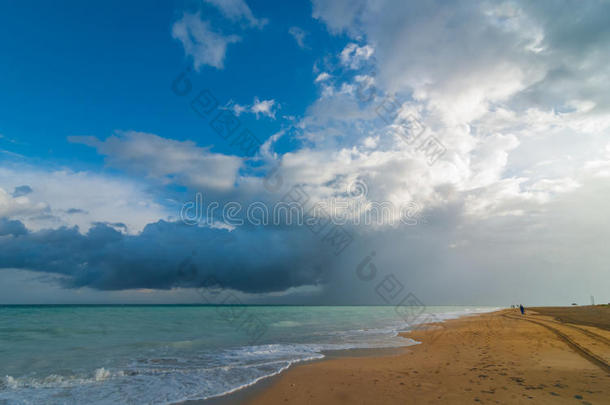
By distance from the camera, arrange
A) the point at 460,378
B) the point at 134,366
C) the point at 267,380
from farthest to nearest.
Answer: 1. the point at 134,366
2. the point at 267,380
3. the point at 460,378

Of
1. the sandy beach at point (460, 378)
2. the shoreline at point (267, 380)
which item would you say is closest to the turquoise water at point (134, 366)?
the shoreline at point (267, 380)

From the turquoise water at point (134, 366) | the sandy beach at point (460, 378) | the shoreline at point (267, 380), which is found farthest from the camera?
the turquoise water at point (134, 366)

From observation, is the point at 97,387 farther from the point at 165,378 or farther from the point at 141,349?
the point at 141,349

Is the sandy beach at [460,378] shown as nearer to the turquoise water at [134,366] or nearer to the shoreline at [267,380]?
the shoreline at [267,380]

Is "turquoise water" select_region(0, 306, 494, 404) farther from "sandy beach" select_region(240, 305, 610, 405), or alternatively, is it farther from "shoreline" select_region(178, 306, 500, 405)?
"sandy beach" select_region(240, 305, 610, 405)

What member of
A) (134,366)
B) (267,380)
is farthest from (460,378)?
(134,366)

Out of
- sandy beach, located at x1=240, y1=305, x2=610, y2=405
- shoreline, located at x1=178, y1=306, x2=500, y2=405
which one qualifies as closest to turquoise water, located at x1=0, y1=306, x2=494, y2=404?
shoreline, located at x1=178, y1=306, x2=500, y2=405

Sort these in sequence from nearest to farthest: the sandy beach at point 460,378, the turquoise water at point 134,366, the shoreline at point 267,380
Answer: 1. the sandy beach at point 460,378
2. the shoreline at point 267,380
3. the turquoise water at point 134,366

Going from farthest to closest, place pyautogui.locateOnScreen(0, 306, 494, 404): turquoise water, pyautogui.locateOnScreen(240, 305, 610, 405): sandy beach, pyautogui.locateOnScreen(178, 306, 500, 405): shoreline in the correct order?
pyautogui.locateOnScreen(0, 306, 494, 404): turquoise water < pyautogui.locateOnScreen(178, 306, 500, 405): shoreline < pyautogui.locateOnScreen(240, 305, 610, 405): sandy beach

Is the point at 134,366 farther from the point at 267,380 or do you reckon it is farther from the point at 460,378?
the point at 460,378

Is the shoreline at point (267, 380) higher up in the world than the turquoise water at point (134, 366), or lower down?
higher up

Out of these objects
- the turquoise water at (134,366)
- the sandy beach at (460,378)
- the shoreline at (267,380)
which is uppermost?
the sandy beach at (460,378)

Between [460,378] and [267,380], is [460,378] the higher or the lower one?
the higher one

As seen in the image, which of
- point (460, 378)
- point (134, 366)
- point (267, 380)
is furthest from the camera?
point (134, 366)
